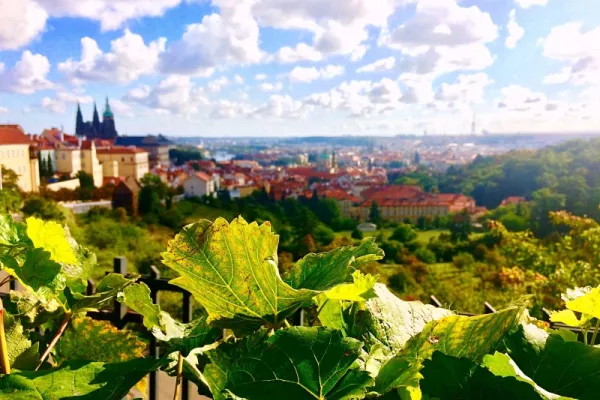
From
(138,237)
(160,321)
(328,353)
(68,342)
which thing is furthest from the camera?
(138,237)

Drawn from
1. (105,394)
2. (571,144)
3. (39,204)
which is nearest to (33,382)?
(105,394)

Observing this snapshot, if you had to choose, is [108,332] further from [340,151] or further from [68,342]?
[340,151]

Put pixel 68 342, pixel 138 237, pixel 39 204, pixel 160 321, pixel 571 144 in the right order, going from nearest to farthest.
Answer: pixel 160 321
pixel 68 342
pixel 39 204
pixel 138 237
pixel 571 144

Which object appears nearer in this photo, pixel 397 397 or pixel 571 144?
pixel 397 397

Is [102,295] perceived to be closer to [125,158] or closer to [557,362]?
[557,362]

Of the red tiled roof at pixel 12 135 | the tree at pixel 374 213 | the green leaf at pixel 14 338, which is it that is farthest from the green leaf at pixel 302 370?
the tree at pixel 374 213

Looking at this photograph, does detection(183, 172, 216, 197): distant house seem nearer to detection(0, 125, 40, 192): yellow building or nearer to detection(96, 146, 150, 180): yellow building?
detection(96, 146, 150, 180): yellow building

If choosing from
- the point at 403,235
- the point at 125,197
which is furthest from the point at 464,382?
the point at 125,197
